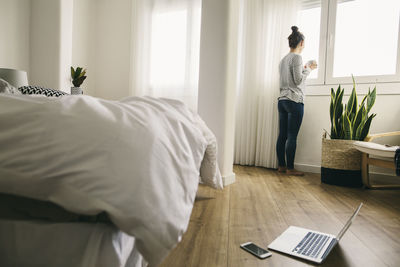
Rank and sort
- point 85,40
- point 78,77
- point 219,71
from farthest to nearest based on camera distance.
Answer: point 85,40 < point 78,77 < point 219,71

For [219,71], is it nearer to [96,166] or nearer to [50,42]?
[96,166]

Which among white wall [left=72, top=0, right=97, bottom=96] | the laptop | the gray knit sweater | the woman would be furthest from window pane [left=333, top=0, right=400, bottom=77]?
white wall [left=72, top=0, right=97, bottom=96]

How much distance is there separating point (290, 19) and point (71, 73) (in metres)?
2.75

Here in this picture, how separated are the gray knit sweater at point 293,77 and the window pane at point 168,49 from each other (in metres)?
1.44

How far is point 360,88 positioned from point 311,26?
0.92 m

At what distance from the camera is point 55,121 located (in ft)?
1.90

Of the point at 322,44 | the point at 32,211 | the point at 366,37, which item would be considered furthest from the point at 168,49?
the point at 32,211

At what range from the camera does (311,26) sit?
10.1ft

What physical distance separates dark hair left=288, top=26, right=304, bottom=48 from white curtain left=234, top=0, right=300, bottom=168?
24 cm

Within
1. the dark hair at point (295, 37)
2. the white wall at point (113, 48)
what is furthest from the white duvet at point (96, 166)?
the white wall at point (113, 48)

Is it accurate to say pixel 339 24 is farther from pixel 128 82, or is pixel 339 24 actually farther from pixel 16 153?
pixel 16 153

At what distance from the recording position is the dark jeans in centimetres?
279

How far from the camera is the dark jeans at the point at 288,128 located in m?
2.79

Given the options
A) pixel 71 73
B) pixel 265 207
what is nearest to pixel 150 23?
pixel 71 73
